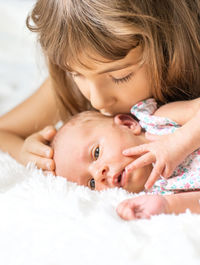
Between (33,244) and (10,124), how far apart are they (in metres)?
0.75

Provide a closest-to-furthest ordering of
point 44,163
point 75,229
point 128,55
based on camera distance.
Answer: point 75,229 → point 128,55 → point 44,163

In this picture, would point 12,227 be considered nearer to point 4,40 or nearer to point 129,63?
point 129,63

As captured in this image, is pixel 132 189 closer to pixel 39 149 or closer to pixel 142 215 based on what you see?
pixel 142 215

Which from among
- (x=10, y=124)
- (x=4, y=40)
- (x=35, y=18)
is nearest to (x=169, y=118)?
(x=35, y=18)

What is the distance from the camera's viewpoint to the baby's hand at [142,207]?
923 mm

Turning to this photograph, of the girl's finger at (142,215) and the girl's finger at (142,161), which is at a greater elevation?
the girl's finger at (142,161)

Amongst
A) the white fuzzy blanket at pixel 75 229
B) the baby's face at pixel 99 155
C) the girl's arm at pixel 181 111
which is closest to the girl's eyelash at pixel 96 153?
the baby's face at pixel 99 155

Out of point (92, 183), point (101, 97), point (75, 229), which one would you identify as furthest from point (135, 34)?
point (75, 229)

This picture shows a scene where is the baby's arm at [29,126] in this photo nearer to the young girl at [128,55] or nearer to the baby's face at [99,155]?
the young girl at [128,55]

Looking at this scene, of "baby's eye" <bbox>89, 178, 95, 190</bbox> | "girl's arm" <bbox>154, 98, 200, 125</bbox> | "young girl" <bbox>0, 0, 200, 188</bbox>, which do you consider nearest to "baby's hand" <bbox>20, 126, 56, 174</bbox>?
"young girl" <bbox>0, 0, 200, 188</bbox>

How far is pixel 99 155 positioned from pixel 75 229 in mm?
296

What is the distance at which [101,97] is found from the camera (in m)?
1.23

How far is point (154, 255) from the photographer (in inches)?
31.2

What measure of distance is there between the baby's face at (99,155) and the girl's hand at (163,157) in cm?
5
